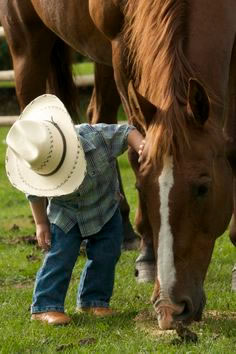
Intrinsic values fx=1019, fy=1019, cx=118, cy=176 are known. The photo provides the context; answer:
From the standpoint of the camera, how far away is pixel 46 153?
451 centimetres

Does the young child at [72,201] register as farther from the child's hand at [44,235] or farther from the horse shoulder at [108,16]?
the horse shoulder at [108,16]

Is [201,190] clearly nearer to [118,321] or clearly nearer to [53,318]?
[118,321]

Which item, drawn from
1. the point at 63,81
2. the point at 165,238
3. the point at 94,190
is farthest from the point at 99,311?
the point at 63,81

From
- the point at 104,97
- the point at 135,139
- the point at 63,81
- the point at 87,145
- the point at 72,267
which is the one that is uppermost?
the point at 135,139

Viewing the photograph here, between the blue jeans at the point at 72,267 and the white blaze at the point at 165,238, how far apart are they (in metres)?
0.77

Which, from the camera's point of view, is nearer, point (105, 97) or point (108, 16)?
point (108, 16)

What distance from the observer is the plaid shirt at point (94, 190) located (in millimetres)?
4770

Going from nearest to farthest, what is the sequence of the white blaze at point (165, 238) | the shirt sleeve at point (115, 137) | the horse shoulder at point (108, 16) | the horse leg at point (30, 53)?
the white blaze at point (165, 238) < the shirt sleeve at point (115, 137) < the horse shoulder at point (108, 16) < the horse leg at point (30, 53)

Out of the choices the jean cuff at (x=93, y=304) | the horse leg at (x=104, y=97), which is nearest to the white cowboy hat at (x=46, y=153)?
the jean cuff at (x=93, y=304)

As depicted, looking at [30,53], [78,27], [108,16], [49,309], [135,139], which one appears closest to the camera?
[135,139]

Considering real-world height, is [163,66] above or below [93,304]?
above

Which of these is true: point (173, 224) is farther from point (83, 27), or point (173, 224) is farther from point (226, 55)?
point (83, 27)

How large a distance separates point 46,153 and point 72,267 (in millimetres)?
678

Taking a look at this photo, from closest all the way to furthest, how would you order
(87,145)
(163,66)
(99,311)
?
(163,66) < (87,145) < (99,311)
